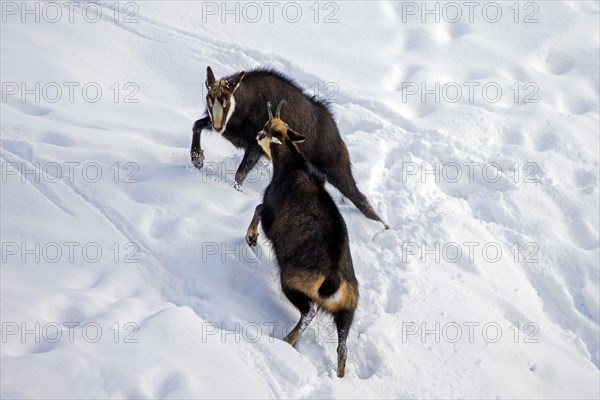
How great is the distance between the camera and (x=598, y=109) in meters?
9.64

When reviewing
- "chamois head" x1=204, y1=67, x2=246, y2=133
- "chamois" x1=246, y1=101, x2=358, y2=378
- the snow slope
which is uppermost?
"chamois head" x1=204, y1=67, x2=246, y2=133

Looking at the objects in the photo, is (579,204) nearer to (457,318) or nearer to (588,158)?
(588,158)

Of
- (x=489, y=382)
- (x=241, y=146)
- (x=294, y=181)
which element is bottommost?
(x=489, y=382)

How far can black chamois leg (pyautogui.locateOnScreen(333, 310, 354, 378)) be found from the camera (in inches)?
204

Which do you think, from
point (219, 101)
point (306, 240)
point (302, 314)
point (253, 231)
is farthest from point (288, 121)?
point (302, 314)

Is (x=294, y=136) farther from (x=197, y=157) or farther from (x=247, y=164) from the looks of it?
(x=197, y=157)

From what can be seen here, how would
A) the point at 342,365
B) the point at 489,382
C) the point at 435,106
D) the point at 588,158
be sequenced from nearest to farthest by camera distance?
the point at 342,365 < the point at 489,382 < the point at 588,158 < the point at 435,106

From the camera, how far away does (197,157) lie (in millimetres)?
7172

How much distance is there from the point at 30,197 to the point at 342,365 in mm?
3358

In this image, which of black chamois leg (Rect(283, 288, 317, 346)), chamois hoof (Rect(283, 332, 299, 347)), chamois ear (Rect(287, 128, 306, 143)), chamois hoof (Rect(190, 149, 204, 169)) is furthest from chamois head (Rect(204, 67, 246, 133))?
chamois hoof (Rect(283, 332, 299, 347))

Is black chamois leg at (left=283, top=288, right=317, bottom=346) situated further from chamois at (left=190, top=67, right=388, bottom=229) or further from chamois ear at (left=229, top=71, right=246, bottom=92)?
chamois ear at (left=229, top=71, right=246, bottom=92)

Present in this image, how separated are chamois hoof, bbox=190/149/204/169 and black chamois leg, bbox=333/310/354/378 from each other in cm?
269

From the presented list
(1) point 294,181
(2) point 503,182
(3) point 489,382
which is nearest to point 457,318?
(3) point 489,382

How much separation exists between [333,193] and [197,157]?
62.1 inches
